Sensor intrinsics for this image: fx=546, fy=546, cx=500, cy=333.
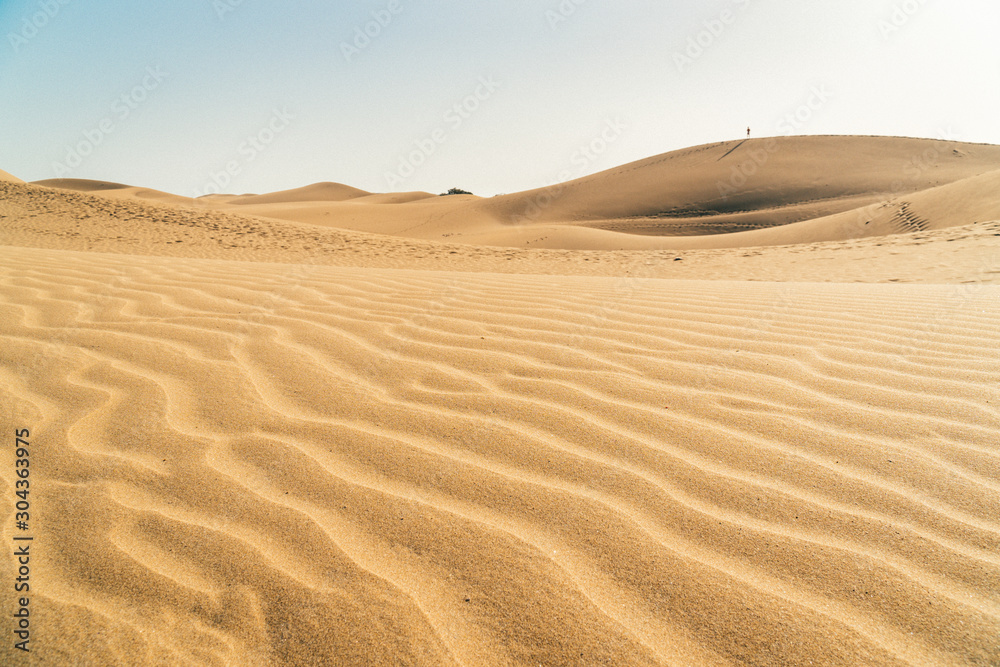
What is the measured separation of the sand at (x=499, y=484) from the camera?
1109mm

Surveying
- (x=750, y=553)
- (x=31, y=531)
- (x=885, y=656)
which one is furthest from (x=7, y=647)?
(x=885, y=656)

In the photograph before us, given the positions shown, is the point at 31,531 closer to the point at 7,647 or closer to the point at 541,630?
the point at 7,647

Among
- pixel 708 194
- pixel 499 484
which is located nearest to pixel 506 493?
pixel 499 484

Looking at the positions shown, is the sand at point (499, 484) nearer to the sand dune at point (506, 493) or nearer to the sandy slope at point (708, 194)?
the sand dune at point (506, 493)

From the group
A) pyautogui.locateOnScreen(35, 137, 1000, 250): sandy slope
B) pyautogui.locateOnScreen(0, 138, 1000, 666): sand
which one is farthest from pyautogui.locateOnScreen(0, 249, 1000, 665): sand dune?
pyautogui.locateOnScreen(35, 137, 1000, 250): sandy slope

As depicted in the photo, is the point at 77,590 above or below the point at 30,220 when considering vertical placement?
below

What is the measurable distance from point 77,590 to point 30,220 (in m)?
14.0

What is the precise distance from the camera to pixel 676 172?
122ft

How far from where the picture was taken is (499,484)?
1589mm

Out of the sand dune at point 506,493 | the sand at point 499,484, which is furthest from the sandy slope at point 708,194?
the sand dune at point 506,493

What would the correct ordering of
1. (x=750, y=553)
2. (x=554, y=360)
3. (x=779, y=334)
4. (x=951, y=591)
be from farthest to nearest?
(x=779, y=334), (x=554, y=360), (x=750, y=553), (x=951, y=591)

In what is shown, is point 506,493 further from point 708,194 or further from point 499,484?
point 708,194

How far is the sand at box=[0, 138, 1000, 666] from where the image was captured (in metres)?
1.11

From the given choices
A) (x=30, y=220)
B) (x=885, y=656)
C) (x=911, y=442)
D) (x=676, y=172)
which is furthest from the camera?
(x=676, y=172)
